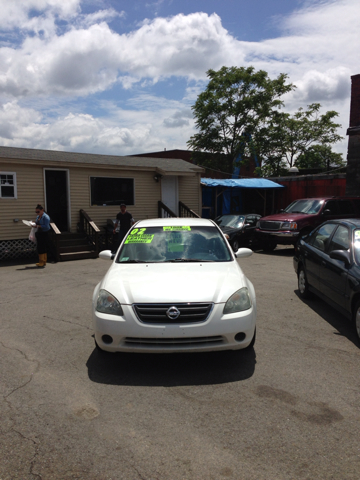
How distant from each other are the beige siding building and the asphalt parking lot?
8.41 m

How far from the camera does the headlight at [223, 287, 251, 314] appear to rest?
3.97m

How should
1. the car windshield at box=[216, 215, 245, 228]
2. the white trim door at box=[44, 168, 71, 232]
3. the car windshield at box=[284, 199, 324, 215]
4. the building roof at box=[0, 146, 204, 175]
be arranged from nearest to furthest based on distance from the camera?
1. the building roof at box=[0, 146, 204, 175]
2. the white trim door at box=[44, 168, 71, 232]
3. the car windshield at box=[284, 199, 324, 215]
4. the car windshield at box=[216, 215, 245, 228]

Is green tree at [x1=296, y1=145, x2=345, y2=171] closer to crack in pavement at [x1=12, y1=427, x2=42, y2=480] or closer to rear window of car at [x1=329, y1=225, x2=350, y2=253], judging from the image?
rear window of car at [x1=329, y1=225, x2=350, y2=253]

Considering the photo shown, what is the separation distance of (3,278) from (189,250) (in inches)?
257

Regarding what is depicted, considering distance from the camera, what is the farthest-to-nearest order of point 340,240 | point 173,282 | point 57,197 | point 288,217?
point 57,197 → point 288,217 → point 340,240 → point 173,282

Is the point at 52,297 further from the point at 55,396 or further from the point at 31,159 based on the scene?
the point at 31,159

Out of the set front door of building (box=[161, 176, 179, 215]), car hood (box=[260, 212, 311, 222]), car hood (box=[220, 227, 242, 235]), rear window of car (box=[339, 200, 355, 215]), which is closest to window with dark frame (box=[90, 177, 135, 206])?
front door of building (box=[161, 176, 179, 215])

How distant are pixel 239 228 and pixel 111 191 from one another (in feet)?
17.0

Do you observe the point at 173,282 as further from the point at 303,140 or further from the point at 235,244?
the point at 303,140

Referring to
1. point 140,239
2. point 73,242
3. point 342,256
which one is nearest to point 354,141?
point 73,242

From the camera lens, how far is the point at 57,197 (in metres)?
14.5

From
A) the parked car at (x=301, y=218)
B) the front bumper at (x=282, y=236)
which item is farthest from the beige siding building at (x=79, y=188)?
the front bumper at (x=282, y=236)

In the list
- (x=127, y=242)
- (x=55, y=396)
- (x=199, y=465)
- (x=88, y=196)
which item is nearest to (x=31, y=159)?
(x=88, y=196)

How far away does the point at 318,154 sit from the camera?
37000 mm
